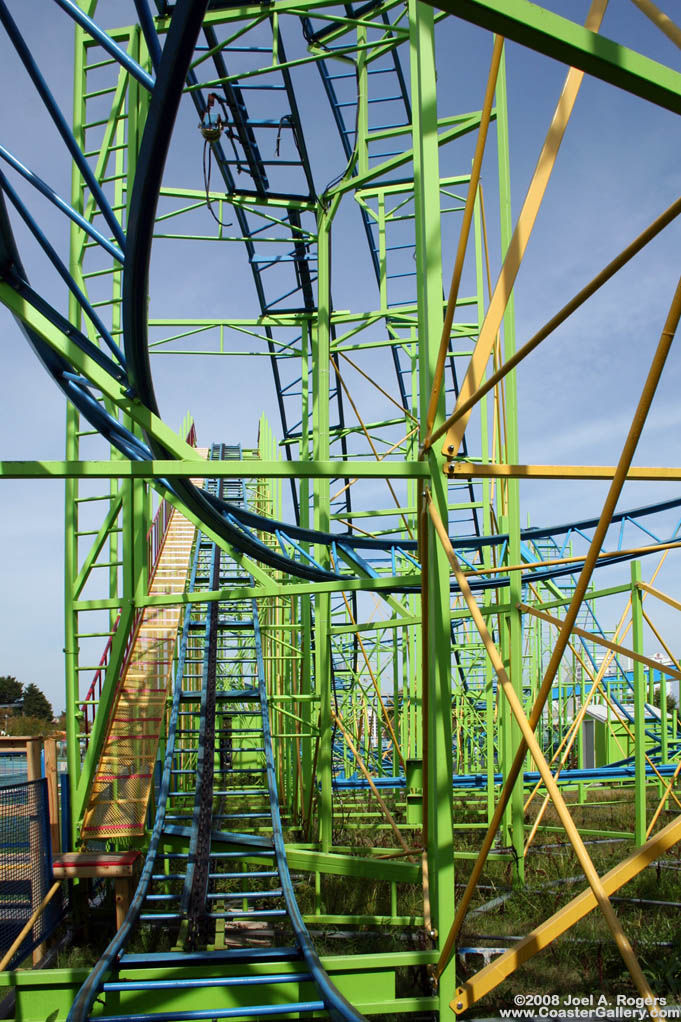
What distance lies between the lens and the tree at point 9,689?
187ft

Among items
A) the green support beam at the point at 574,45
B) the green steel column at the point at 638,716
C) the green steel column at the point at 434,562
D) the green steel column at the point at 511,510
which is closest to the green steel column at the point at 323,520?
the green steel column at the point at 511,510

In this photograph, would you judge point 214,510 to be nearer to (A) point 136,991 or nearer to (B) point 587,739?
(A) point 136,991

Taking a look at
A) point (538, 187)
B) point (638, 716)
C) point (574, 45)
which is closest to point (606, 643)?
point (638, 716)

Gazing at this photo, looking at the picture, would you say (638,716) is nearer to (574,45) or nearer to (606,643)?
(606,643)

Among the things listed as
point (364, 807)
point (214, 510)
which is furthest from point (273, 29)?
point (364, 807)

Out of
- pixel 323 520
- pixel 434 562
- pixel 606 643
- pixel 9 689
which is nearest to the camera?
pixel 434 562

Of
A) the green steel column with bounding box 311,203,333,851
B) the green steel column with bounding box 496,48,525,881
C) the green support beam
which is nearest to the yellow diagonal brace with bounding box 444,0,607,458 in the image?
the green support beam

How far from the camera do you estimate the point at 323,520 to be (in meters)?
10.2

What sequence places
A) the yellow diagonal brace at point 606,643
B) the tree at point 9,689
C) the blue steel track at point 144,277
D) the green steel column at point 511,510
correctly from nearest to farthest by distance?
the blue steel track at point 144,277 → the yellow diagonal brace at point 606,643 → the green steel column at point 511,510 → the tree at point 9,689

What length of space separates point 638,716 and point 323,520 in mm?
4052

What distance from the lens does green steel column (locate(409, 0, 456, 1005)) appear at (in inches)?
204

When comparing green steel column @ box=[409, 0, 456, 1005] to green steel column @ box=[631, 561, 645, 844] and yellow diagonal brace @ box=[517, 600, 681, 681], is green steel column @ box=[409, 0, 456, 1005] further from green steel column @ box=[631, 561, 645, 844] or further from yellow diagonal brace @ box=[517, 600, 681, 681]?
green steel column @ box=[631, 561, 645, 844]

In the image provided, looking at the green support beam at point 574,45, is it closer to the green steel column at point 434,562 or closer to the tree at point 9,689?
the green steel column at point 434,562

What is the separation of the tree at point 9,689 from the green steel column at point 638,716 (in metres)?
51.7
